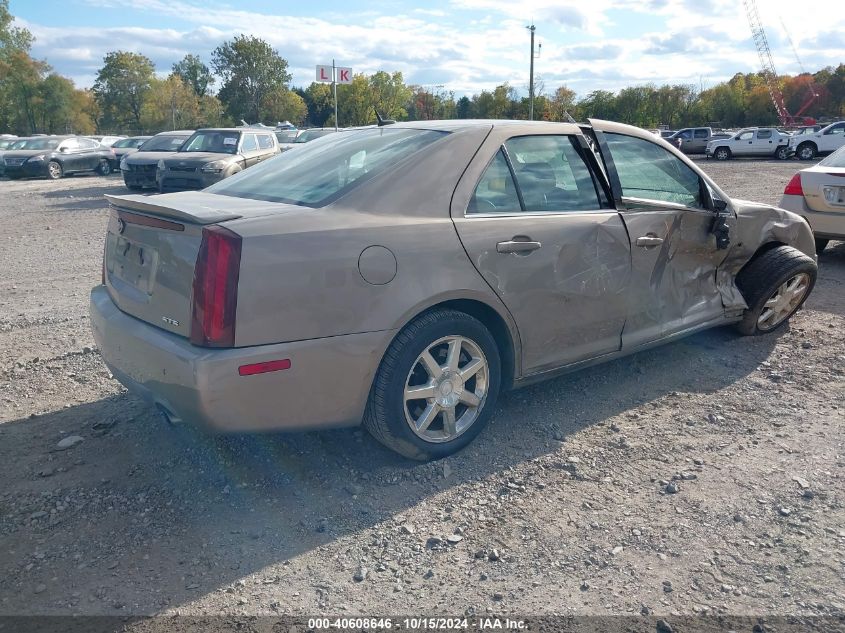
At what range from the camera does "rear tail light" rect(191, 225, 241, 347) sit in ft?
9.37

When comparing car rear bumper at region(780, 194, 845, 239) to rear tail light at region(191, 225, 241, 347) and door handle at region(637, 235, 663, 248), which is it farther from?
rear tail light at region(191, 225, 241, 347)

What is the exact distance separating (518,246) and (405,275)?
711mm

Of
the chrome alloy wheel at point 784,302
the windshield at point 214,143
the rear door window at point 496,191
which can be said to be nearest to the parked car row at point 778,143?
the windshield at point 214,143

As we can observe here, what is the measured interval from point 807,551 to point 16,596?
9.99ft

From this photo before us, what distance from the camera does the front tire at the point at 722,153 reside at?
3662 centimetres

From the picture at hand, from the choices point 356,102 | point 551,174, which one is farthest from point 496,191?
point 356,102

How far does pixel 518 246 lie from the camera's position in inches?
142

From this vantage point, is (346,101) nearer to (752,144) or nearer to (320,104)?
(320,104)

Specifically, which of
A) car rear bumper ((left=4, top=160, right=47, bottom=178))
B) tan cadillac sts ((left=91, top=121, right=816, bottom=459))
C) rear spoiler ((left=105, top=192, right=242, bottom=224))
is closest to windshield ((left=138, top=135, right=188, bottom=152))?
car rear bumper ((left=4, top=160, right=47, bottom=178))

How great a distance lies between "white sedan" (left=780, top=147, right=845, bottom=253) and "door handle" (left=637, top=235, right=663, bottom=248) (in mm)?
4603

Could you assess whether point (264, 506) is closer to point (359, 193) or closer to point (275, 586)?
point (275, 586)

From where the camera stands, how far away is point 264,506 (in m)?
3.20

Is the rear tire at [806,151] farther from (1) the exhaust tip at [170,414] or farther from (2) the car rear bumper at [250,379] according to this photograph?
(1) the exhaust tip at [170,414]

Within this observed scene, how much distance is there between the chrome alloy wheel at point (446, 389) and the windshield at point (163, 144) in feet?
56.5
